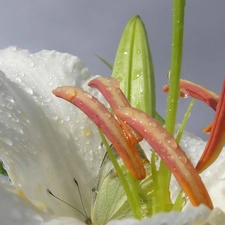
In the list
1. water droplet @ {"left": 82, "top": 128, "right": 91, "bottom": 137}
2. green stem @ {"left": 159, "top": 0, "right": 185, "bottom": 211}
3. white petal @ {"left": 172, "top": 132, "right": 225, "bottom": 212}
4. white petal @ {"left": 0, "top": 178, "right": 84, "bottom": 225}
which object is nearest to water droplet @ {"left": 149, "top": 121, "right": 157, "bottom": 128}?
green stem @ {"left": 159, "top": 0, "right": 185, "bottom": 211}

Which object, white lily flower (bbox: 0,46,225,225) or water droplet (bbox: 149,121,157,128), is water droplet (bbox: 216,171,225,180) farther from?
water droplet (bbox: 149,121,157,128)

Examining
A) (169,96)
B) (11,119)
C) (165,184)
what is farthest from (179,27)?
(11,119)

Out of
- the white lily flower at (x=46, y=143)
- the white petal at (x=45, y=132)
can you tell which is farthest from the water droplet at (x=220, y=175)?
the white petal at (x=45, y=132)

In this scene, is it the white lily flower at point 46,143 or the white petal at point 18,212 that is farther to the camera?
the white lily flower at point 46,143

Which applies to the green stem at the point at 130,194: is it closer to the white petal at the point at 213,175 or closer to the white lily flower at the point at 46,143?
the white lily flower at the point at 46,143

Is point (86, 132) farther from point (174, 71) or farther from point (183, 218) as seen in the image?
point (183, 218)

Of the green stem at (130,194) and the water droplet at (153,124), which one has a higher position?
the water droplet at (153,124)

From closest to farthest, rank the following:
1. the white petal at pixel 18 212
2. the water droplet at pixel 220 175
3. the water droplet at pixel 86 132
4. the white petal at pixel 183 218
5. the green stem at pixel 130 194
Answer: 1. the white petal at pixel 183 218
2. the white petal at pixel 18 212
3. the green stem at pixel 130 194
4. the water droplet at pixel 220 175
5. the water droplet at pixel 86 132
